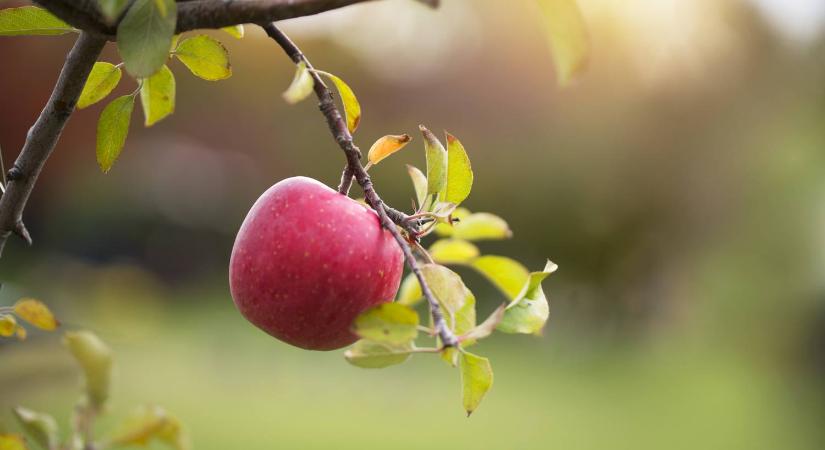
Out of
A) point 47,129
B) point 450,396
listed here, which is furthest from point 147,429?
point 450,396

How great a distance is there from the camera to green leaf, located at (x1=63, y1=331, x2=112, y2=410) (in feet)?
1.31

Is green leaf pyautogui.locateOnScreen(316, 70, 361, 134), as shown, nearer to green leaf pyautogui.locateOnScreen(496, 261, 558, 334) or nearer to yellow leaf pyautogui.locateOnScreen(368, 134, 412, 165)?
yellow leaf pyautogui.locateOnScreen(368, 134, 412, 165)

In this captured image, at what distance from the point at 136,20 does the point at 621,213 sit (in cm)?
797

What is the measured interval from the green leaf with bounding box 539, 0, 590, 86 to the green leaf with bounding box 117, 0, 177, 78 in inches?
6.1

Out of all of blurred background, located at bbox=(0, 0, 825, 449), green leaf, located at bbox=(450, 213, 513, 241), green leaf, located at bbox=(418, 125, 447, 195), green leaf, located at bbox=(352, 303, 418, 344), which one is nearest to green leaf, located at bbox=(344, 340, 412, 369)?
green leaf, located at bbox=(352, 303, 418, 344)

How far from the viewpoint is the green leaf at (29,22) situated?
406 millimetres

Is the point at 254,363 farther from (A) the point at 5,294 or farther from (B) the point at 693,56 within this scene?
(B) the point at 693,56

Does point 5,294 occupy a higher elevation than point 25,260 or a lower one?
higher

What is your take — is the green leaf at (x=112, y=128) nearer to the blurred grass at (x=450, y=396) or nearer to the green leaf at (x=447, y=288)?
the green leaf at (x=447, y=288)

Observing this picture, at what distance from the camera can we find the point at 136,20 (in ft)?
1.08

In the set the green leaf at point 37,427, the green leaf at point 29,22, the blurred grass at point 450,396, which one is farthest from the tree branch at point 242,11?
the blurred grass at point 450,396

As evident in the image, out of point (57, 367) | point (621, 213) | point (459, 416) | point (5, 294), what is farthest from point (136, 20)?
point (621, 213)

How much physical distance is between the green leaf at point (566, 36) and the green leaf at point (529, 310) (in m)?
0.10

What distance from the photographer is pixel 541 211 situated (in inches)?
309
